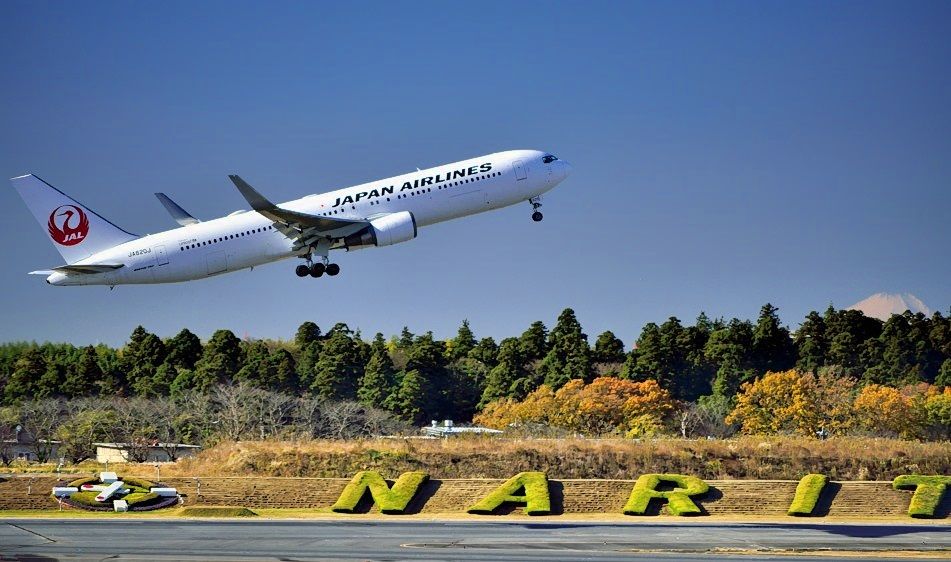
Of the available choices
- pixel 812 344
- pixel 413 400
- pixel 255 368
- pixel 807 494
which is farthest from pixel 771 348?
pixel 807 494

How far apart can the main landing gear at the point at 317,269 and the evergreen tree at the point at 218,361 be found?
196ft

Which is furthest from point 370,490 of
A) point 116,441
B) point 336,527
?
point 116,441

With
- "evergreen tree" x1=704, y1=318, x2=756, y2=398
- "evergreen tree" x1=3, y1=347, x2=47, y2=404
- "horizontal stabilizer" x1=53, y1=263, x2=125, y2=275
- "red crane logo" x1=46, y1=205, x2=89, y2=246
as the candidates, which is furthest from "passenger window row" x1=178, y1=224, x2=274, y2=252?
"evergreen tree" x1=704, y1=318, x2=756, y2=398

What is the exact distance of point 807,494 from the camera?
75.2m

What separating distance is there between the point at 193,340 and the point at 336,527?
89.9 metres

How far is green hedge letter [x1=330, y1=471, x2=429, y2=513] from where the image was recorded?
2943 inches

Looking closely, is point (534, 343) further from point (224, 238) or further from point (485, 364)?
point (224, 238)

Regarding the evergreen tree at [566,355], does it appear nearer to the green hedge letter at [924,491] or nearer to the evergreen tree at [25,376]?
the evergreen tree at [25,376]

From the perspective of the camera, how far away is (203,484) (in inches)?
3071

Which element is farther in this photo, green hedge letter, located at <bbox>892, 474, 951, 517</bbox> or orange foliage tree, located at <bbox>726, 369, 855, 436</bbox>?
orange foliage tree, located at <bbox>726, 369, 855, 436</bbox>

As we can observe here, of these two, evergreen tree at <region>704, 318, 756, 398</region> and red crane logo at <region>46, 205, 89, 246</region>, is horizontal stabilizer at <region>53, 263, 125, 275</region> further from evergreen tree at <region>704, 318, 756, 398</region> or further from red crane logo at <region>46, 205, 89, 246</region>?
evergreen tree at <region>704, 318, 756, 398</region>

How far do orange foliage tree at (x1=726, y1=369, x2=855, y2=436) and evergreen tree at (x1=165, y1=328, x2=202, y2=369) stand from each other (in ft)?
209

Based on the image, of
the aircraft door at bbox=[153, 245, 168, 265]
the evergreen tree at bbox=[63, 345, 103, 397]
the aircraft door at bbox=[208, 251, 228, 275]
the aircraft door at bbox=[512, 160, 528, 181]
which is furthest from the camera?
the evergreen tree at bbox=[63, 345, 103, 397]

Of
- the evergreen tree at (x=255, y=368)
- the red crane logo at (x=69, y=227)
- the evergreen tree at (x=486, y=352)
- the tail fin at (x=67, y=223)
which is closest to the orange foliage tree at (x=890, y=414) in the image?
the evergreen tree at (x=486, y=352)
